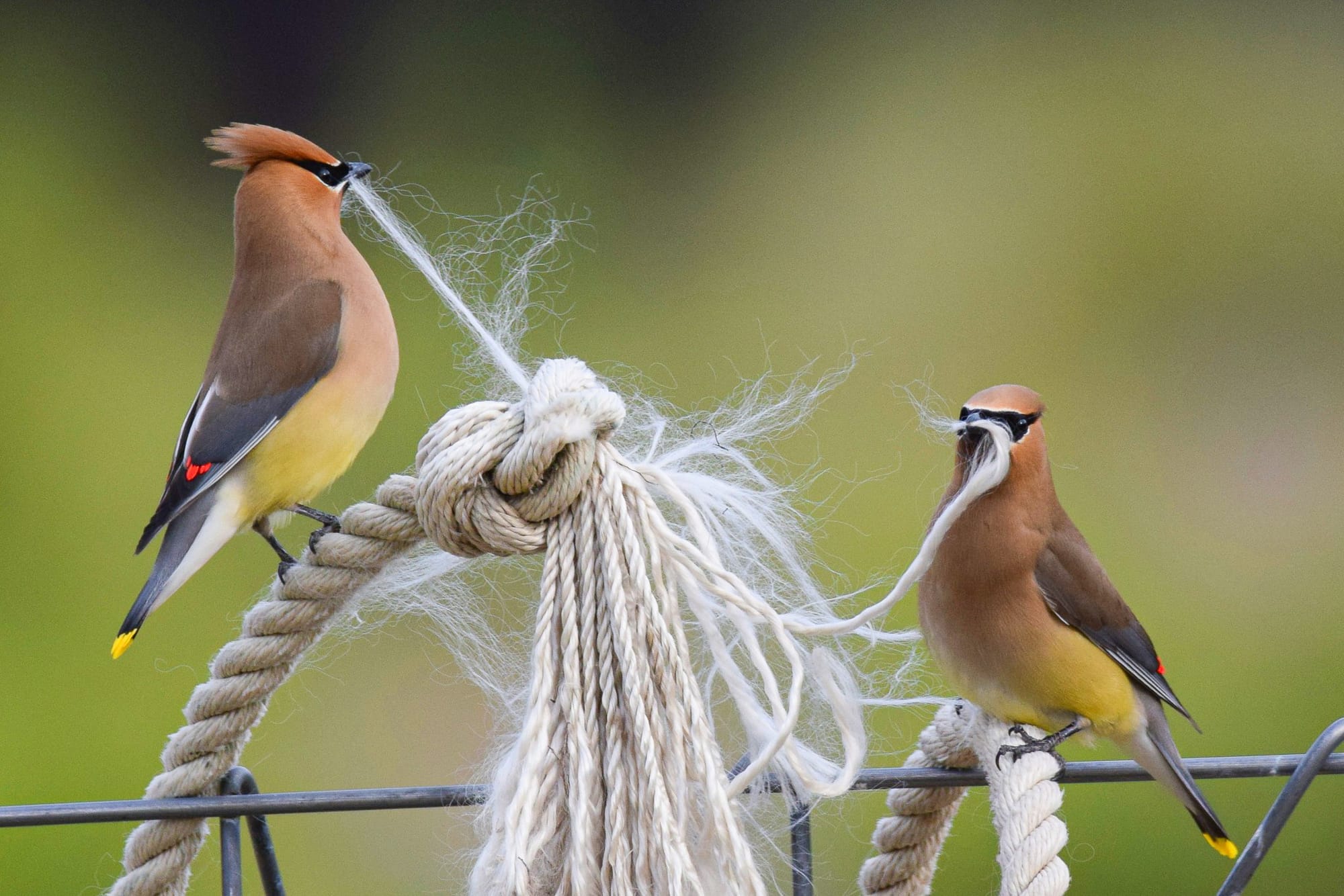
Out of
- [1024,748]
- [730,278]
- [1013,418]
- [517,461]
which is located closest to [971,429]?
[1013,418]

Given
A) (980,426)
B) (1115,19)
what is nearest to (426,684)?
(980,426)

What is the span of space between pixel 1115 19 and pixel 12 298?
1990 mm

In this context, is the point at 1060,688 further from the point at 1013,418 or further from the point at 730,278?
the point at 730,278

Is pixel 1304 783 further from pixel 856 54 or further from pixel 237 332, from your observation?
pixel 856 54

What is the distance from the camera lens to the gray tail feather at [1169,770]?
1.31 meters

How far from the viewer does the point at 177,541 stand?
132 cm

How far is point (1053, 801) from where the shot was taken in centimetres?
86

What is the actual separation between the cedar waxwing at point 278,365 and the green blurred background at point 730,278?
34.4 inches

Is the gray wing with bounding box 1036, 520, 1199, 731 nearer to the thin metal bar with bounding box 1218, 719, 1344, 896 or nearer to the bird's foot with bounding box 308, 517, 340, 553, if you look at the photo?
the thin metal bar with bounding box 1218, 719, 1344, 896

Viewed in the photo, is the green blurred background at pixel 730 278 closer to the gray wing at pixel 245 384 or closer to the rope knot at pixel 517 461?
the gray wing at pixel 245 384

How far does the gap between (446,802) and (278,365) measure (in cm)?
53

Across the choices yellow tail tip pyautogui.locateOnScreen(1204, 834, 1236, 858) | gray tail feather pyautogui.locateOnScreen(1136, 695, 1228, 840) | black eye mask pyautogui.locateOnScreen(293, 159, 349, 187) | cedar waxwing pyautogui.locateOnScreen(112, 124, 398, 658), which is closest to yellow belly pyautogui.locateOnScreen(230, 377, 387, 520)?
cedar waxwing pyautogui.locateOnScreen(112, 124, 398, 658)

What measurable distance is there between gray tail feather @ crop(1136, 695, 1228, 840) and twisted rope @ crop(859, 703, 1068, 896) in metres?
0.12

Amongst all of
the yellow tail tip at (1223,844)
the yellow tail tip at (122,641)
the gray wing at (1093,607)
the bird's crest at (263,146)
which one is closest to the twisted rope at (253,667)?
the yellow tail tip at (122,641)
